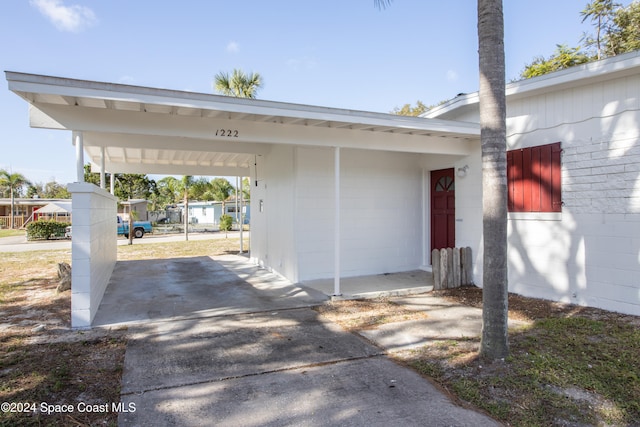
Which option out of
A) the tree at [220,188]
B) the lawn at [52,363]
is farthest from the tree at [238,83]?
the lawn at [52,363]

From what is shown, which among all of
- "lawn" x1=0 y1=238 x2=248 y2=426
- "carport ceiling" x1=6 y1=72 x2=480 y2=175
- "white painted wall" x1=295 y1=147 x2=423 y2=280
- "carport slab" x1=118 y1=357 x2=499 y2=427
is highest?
"carport ceiling" x1=6 y1=72 x2=480 y2=175

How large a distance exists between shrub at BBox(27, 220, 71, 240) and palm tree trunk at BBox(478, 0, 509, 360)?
24.6m

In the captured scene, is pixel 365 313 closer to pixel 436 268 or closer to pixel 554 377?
pixel 436 268

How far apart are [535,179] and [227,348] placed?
5736mm

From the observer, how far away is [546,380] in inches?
128

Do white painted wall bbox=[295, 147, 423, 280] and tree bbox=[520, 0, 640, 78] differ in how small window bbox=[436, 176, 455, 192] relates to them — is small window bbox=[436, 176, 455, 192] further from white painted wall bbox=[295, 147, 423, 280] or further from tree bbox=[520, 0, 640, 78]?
tree bbox=[520, 0, 640, 78]

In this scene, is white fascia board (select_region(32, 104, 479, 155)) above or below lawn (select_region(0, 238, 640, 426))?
above

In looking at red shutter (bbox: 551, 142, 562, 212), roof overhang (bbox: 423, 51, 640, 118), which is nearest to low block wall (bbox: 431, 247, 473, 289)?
red shutter (bbox: 551, 142, 562, 212)

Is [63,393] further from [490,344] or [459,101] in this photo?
[459,101]

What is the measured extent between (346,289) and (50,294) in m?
5.69

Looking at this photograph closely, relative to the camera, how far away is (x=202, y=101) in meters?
Result: 4.90

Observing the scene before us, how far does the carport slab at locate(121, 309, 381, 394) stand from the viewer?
353 cm

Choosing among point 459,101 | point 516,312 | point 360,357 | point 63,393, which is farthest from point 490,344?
point 459,101

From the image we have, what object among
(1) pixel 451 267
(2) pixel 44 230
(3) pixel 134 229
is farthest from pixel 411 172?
(2) pixel 44 230
